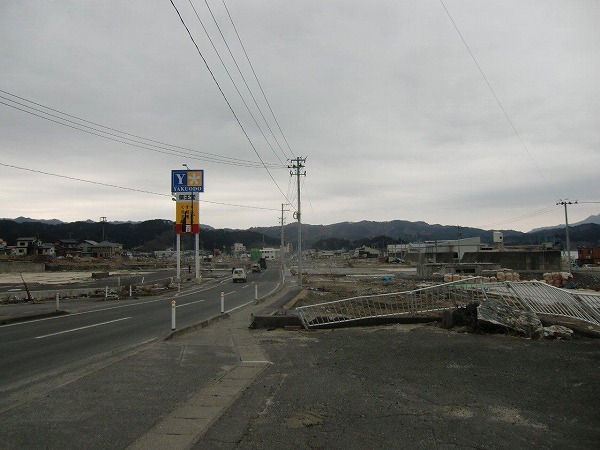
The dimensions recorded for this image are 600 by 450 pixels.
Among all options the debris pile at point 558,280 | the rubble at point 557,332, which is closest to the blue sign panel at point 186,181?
the debris pile at point 558,280

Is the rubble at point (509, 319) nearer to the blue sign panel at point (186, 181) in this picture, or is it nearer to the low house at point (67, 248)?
the blue sign panel at point (186, 181)

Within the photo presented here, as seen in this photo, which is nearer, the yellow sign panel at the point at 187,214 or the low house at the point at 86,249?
the yellow sign panel at the point at 187,214

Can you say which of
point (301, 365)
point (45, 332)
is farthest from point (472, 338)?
point (45, 332)

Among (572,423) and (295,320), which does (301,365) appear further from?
(295,320)

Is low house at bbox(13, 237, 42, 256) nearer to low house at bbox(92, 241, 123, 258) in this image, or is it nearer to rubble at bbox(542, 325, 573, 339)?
low house at bbox(92, 241, 123, 258)

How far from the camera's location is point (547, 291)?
523 inches

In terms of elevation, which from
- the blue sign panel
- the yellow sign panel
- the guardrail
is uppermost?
the blue sign panel

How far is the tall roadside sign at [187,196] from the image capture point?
4128cm

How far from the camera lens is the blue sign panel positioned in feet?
135

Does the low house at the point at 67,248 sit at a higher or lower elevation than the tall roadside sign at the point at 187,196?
lower

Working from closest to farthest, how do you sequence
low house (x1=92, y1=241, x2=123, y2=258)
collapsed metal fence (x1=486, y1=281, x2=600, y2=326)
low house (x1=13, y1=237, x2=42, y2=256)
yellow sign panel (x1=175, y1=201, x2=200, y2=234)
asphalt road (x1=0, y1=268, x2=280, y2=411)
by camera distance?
asphalt road (x1=0, y1=268, x2=280, y2=411), collapsed metal fence (x1=486, y1=281, x2=600, y2=326), yellow sign panel (x1=175, y1=201, x2=200, y2=234), low house (x1=13, y1=237, x2=42, y2=256), low house (x1=92, y1=241, x2=123, y2=258)

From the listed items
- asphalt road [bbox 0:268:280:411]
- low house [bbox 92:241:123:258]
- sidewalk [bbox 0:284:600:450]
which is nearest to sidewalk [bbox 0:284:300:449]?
sidewalk [bbox 0:284:600:450]

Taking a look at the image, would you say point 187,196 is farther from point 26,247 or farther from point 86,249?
point 86,249

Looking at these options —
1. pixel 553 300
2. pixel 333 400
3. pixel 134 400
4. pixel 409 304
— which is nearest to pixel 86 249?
pixel 409 304
